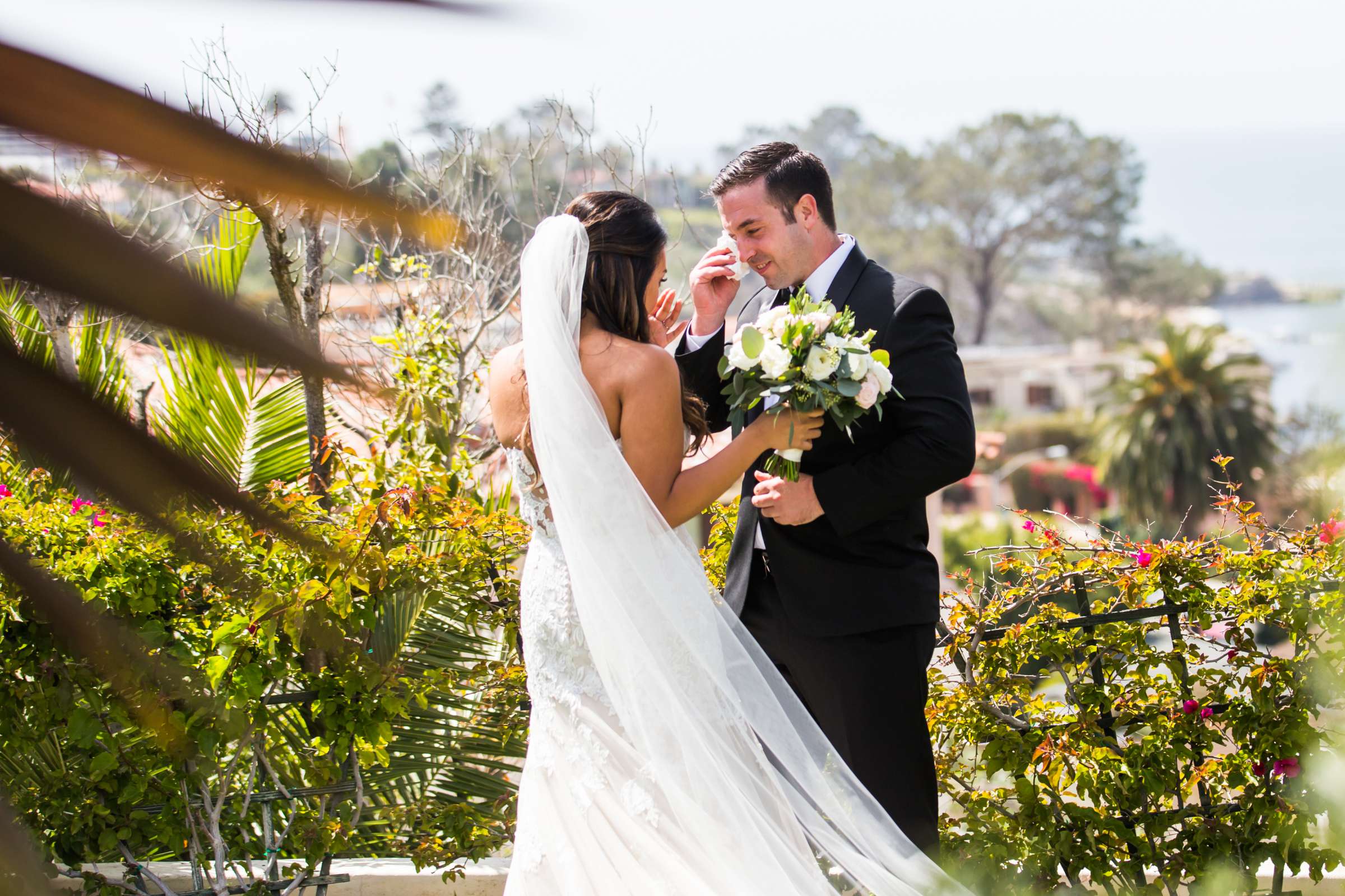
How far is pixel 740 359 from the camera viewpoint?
8.85 feet

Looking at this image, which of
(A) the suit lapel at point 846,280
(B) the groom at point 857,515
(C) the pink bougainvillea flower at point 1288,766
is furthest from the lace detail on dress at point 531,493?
(C) the pink bougainvillea flower at point 1288,766

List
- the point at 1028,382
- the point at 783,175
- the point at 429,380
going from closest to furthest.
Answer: the point at 783,175
the point at 429,380
the point at 1028,382

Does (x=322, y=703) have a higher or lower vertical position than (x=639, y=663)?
lower

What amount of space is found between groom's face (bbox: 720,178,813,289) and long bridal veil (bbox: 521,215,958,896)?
546 millimetres

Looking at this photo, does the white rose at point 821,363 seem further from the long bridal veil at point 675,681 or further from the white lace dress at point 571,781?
the white lace dress at point 571,781

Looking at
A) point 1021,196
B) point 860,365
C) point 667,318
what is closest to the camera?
point 860,365

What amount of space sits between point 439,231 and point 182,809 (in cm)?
347

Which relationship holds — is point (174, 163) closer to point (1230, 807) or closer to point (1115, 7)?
point (1115, 7)

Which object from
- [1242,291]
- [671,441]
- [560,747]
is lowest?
[1242,291]

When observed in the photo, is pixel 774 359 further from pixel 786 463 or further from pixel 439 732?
pixel 439 732

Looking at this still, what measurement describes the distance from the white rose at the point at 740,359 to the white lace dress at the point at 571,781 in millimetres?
568

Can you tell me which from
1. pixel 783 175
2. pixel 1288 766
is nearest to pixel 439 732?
pixel 783 175

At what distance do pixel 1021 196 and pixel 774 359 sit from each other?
89.2 meters

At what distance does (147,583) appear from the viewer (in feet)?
10.2
